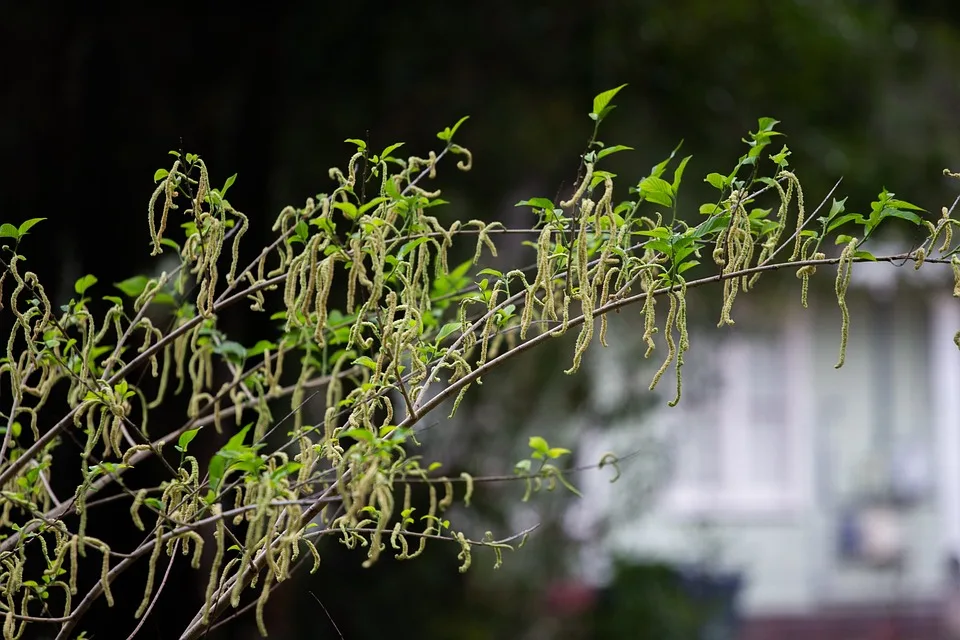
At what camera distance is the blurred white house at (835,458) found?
5812 millimetres

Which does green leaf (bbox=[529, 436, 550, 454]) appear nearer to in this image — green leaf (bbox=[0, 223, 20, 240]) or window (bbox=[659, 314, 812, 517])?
green leaf (bbox=[0, 223, 20, 240])

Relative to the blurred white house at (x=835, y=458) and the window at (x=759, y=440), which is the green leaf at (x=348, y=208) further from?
the window at (x=759, y=440)

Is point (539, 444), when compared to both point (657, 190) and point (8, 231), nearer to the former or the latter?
point (657, 190)

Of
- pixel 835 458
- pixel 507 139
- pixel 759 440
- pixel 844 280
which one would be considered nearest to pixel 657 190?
pixel 844 280

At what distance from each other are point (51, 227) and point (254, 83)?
520 millimetres

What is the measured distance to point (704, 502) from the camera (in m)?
5.98

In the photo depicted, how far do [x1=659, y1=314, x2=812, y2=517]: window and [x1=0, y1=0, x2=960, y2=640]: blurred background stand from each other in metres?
0.99

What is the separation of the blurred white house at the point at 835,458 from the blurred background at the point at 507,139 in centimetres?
82

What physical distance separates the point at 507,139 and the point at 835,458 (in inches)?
152

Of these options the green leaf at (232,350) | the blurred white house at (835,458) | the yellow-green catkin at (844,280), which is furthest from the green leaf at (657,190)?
the blurred white house at (835,458)

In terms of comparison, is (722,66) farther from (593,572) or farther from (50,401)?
(50,401)

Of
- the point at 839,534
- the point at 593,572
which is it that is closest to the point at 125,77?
the point at 593,572

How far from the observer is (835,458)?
6.11 m

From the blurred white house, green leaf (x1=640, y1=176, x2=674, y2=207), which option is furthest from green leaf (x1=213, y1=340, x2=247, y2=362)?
the blurred white house
